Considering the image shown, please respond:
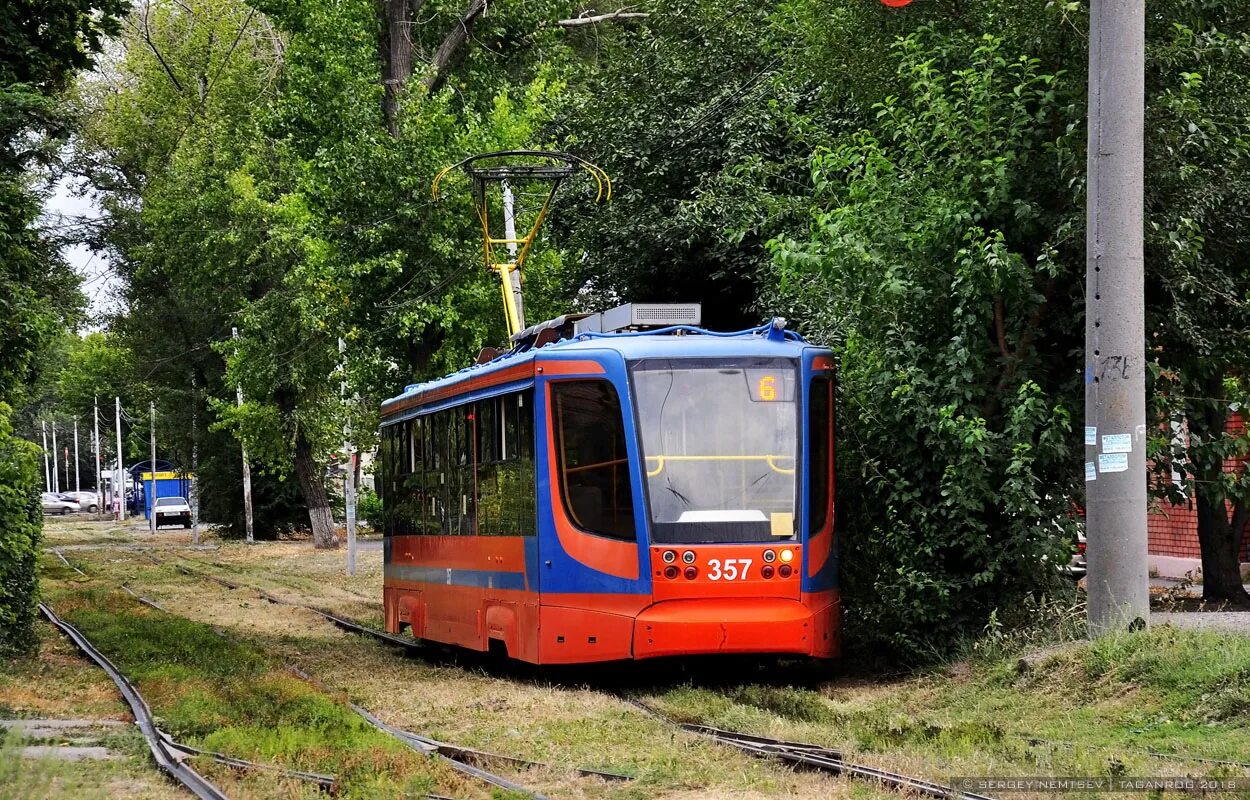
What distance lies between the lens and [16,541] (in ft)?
51.5

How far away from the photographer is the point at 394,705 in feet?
42.7

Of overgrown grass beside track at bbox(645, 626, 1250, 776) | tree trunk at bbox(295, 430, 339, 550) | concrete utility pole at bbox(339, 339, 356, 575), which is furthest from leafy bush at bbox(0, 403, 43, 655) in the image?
tree trunk at bbox(295, 430, 339, 550)

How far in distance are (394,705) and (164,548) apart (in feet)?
135

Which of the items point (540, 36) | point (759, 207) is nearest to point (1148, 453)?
point (759, 207)

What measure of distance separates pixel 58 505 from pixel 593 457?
105956 mm

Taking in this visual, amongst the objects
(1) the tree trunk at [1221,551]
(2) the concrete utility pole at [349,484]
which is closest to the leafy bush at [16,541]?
(1) the tree trunk at [1221,551]

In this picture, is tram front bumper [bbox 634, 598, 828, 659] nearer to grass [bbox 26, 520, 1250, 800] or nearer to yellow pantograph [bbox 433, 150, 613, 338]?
grass [bbox 26, 520, 1250, 800]

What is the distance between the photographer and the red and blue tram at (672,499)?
1335cm

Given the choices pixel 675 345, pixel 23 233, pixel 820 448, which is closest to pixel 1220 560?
pixel 820 448

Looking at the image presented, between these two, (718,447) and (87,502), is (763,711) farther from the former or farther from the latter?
(87,502)

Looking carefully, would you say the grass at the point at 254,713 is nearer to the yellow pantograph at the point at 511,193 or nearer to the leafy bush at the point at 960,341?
the leafy bush at the point at 960,341

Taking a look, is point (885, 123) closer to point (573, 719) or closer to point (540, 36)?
point (573, 719)

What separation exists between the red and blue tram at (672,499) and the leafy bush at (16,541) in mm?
4809

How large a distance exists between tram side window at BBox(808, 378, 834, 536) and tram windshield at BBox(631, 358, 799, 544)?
20 cm
